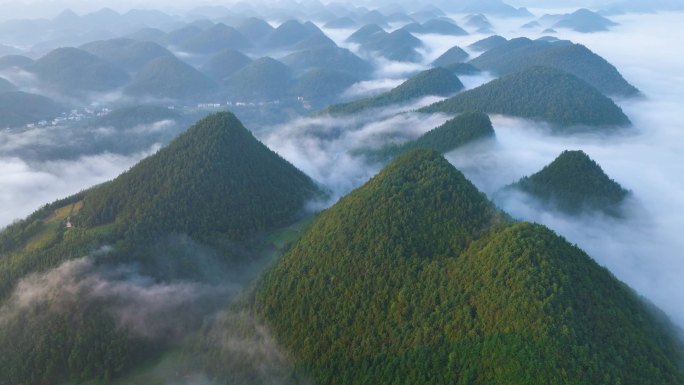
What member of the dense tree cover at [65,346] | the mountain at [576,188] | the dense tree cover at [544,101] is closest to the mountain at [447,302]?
the dense tree cover at [65,346]

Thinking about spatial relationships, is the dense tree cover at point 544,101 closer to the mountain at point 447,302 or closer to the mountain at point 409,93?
the mountain at point 409,93

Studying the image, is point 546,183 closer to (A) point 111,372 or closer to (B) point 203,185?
(B) point 203,185

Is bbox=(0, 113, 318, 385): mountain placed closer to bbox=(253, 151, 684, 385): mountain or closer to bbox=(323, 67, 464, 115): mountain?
bbox=(253, 151, 684, 385): mountain

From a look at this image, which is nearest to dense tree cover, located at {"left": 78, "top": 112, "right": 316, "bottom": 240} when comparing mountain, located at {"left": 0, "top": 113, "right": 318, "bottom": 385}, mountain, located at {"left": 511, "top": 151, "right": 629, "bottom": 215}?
mountain, located at {"left": 0, "top": 113, "right": 318, "bottom": 385}

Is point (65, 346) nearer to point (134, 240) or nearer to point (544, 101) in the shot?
point (134, 240)

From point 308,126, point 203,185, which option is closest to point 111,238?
point 203,185

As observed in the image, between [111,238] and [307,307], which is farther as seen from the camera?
[111,238]

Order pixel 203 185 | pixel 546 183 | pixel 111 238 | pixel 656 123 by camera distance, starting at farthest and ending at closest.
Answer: pixel 656 123 < pixel 546 183 < pixel 203 185 < pixel 111 238
